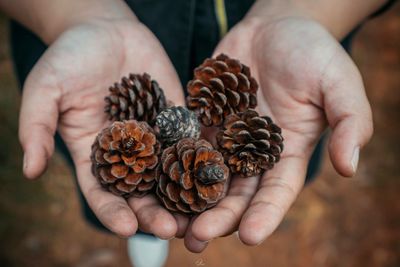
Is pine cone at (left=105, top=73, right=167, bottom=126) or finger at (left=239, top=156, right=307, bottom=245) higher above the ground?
pine cone at (left=105, top=73, right=167, bottom=126)

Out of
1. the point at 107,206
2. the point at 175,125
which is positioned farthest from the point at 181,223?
the point at 175,125

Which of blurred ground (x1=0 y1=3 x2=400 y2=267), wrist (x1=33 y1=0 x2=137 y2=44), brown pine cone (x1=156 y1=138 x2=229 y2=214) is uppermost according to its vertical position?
wrist (x1=33 y1=0 x2=137 y2=44)

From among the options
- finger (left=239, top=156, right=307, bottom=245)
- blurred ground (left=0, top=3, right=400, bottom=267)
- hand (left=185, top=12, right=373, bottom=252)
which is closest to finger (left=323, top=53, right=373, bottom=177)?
hand (left=185, top=12, right=373, bottom=252)

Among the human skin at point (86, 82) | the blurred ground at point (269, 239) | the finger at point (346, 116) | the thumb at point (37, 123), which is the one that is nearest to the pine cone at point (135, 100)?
the human skin at point (86, 82)

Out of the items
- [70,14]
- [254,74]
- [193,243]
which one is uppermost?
[70,14]

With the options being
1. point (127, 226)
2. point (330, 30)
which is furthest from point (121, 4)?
point (127, 226)

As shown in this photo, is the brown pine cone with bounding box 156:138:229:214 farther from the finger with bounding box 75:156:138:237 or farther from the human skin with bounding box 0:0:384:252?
the finger with bounding box 75:156:138:237

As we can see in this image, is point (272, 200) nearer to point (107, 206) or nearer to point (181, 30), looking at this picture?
point (107, 206)

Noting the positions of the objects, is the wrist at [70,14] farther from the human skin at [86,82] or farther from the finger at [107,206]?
the finger at [107,206]
